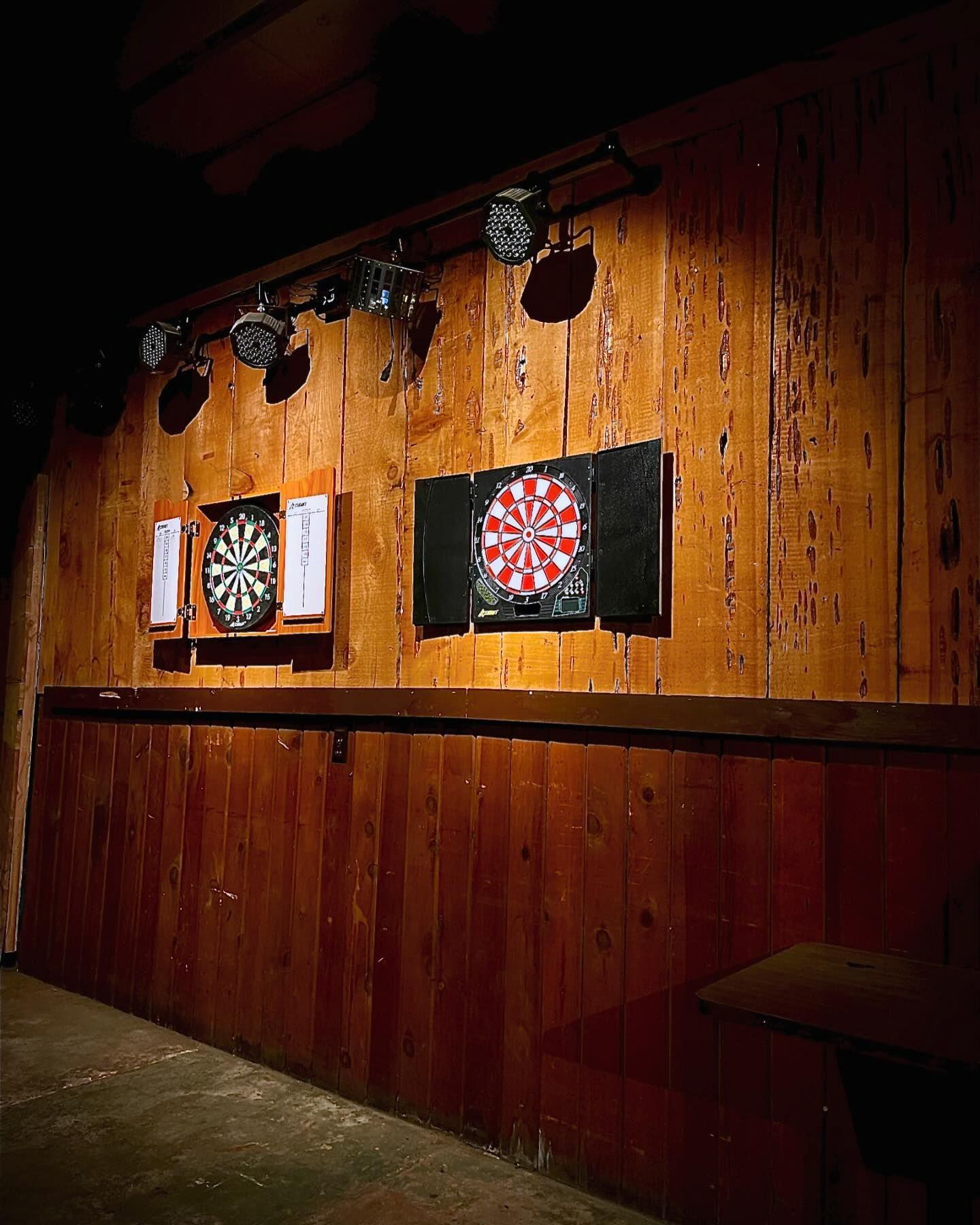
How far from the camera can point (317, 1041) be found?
3.32m

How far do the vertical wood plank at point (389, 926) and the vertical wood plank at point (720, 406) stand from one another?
108 cm

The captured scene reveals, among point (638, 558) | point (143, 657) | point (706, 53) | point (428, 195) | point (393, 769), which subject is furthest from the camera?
point (143, 657)

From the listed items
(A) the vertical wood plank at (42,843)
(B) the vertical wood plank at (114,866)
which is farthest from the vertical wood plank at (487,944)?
(A) the vertical wood plank at (42,843)

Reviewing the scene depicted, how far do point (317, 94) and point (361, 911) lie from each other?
3.00 metres

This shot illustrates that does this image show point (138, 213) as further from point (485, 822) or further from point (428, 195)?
point (485, 822)

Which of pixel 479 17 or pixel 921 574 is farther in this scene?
pixel 479 17

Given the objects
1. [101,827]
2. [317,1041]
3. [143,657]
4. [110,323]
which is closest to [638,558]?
[317,1041]

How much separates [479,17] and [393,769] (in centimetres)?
255

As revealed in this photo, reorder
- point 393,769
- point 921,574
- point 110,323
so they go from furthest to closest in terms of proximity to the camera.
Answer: point 110,323, point 393,769, point 921,574

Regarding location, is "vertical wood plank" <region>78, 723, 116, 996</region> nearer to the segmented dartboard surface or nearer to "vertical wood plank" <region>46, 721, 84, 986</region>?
"vertical wood plank" <region>46, 721, 84, 986</region>

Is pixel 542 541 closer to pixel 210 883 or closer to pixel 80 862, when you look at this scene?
pixel 210 883

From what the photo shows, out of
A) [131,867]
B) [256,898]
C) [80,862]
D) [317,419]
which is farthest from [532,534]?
[80,862]

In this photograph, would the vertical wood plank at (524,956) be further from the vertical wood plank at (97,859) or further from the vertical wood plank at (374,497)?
the vertical wood plank at (97,859)

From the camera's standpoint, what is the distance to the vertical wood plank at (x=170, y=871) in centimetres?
388
